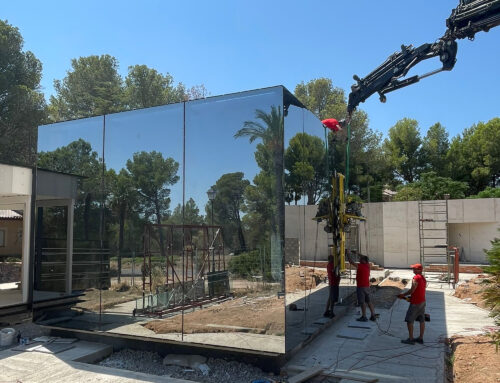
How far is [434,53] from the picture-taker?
407 inches

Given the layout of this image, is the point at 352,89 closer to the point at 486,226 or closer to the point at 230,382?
the point at 230,382

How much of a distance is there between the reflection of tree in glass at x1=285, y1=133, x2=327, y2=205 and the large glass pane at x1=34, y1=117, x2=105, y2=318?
4.00 m

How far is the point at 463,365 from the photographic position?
6230mm

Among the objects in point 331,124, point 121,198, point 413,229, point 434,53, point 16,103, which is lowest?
point 413,229

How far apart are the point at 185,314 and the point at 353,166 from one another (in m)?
30.2

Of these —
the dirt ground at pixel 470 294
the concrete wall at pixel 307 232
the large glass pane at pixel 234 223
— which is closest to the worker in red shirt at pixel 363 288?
the concrete wall at pixel 307 232

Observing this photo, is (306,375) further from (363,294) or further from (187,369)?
(363,294)

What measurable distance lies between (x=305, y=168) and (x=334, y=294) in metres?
3.47

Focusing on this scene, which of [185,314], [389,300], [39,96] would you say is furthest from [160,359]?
[39,96]

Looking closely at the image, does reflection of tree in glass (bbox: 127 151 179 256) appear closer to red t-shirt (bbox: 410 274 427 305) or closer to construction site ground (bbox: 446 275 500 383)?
red t-shirt (bbox: 410 274 427 305)

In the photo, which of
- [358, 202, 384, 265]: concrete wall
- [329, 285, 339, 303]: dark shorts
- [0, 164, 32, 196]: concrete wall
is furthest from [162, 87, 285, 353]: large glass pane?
[358, 202, 384, 265]: concrete wall

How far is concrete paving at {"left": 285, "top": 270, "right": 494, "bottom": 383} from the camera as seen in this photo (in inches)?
235

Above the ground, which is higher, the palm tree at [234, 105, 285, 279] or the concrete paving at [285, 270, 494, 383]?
the palm tree at [234, 105, 285, 279]

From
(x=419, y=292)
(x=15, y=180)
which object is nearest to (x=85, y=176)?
(x=15, y=180)
